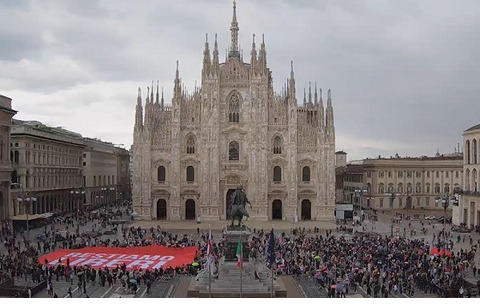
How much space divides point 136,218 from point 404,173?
4561 cm

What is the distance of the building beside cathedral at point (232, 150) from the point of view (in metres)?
73.1

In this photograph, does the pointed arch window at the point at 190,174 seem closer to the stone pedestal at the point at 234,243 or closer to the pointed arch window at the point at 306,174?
the pointed arch window at the point at 306,174

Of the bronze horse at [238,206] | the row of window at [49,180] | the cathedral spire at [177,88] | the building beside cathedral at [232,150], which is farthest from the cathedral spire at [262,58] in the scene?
the bronze horse at [238,206]

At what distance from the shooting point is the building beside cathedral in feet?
240

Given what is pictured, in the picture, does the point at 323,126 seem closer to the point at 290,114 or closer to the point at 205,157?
the point at 290,114

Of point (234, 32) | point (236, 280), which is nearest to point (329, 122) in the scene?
point (234, 32)

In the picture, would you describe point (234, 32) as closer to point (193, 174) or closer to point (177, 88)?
point (177, 88)

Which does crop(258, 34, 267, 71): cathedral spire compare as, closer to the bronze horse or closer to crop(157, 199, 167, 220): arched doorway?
crop(157, 199, 167, 220): arched doorway

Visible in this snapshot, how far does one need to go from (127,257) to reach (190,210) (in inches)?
1267

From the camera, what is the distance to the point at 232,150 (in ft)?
244

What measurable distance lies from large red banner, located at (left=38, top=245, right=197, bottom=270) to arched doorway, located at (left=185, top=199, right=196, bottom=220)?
27349mm

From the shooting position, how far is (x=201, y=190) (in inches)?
2891

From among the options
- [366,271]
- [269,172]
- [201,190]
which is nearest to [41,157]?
[201,190]

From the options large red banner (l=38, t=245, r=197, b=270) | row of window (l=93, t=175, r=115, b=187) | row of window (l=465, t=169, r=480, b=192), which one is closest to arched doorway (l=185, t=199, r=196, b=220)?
large red banner (l=38, t=245, r=197, b=270)
